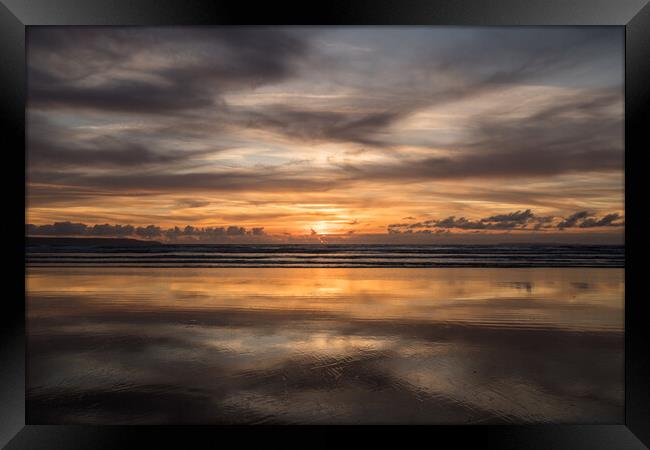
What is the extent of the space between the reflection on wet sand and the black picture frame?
0.25 meters

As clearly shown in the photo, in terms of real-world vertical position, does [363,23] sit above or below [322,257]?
above

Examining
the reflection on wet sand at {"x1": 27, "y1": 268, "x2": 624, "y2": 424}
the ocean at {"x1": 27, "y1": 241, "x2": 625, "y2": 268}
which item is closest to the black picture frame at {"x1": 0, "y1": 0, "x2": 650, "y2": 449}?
the reflection on wet sand at {"x1": 27, "y1": 268, "x2": 624, "y2": 424}

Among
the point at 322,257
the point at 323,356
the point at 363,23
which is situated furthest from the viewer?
the point at 322,257

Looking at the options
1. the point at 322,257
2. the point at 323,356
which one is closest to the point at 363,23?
the point at 323,356

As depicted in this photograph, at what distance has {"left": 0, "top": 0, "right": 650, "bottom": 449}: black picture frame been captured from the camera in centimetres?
164

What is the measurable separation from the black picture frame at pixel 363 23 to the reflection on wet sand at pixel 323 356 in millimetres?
250

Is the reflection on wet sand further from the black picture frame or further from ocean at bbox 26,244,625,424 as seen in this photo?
the black picture frame

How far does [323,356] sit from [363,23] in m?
1.75

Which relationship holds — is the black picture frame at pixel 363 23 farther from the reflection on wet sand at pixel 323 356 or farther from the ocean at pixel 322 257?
the ocean at pixel 322 257

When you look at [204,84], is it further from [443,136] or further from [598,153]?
[598,153]

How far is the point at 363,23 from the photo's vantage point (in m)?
1.66

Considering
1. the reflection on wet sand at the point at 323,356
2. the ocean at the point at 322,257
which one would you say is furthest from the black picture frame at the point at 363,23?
the ocean at the point at 322,257

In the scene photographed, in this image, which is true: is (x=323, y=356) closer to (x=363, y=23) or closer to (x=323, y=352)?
(x=323, y=352)

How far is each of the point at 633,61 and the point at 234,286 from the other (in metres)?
4.08
